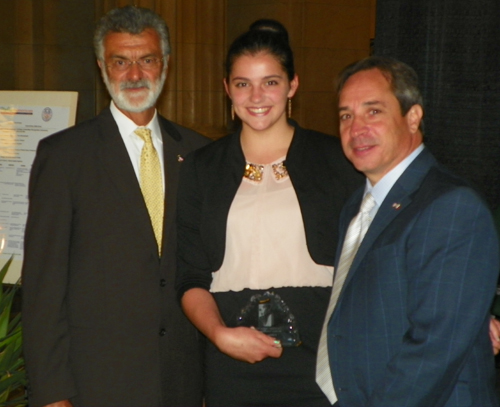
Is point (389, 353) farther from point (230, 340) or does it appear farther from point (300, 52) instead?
point (300, 52)

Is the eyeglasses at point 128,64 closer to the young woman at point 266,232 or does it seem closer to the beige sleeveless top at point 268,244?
the young woman at point 266,232

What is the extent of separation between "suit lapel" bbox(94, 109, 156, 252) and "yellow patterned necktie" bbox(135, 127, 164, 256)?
0.05 m

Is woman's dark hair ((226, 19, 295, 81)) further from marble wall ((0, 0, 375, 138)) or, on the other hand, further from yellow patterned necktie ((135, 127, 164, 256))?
marble wall ((0, 0, 375, 138))

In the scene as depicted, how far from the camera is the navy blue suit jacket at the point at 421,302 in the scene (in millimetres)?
1882

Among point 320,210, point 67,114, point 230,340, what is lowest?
point 230,340

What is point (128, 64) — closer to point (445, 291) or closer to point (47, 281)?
point (47, 281)

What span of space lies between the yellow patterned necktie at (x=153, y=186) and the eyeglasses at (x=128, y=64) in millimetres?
309

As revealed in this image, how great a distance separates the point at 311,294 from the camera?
2564mm

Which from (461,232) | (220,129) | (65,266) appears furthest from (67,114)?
(220,129)

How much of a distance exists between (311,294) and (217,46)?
19.2 feet

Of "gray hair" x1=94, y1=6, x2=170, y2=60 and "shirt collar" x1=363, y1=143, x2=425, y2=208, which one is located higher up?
"gray hair" x1=94, y1=6, x2=170, y2=60

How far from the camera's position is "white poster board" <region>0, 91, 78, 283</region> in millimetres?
4035

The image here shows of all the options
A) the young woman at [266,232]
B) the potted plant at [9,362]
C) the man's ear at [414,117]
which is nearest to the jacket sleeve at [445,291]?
the man's ear at [414,117]

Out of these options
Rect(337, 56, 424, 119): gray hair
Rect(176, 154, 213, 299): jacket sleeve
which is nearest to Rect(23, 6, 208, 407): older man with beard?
Rect(176, 154, 213, 299): jacket sleeve
